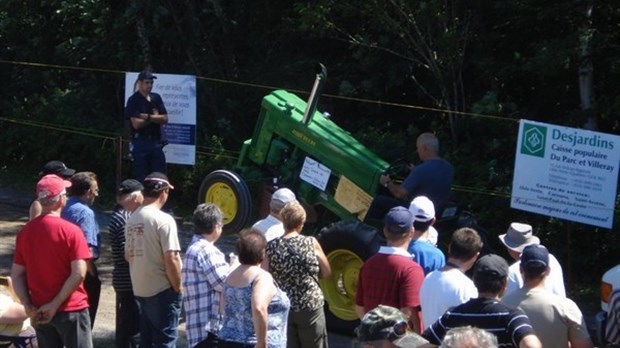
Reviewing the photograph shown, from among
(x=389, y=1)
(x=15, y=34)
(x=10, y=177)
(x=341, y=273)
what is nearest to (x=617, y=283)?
(x=341, y=273)

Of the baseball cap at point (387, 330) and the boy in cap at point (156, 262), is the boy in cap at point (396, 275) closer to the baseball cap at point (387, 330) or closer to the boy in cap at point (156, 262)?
the boy in cap at point (156, 262)

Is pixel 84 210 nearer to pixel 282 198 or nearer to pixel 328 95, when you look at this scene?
pixel 282 198

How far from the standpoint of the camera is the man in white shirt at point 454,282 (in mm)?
6016

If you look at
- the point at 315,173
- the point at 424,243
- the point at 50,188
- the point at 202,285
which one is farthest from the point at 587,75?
the point at 50,188

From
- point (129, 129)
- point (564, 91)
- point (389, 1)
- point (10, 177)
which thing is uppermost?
point (389, 1)

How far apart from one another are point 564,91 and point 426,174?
4435 mm

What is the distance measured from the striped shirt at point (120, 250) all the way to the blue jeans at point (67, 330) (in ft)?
2.60

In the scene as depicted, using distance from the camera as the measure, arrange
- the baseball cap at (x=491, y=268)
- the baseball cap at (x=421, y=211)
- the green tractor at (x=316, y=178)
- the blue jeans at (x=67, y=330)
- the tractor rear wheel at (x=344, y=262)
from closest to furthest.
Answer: the baseball cap at (x=491, y=268) → the blue jeans at (x=67, y=330) → the baseball cap at (x=421, y=211) → the tractor rear wheel at (x=344, y=262) → the green tractor at (x=316, y=178)

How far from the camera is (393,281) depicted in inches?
257

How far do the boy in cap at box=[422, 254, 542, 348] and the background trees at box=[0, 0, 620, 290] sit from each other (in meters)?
5.60

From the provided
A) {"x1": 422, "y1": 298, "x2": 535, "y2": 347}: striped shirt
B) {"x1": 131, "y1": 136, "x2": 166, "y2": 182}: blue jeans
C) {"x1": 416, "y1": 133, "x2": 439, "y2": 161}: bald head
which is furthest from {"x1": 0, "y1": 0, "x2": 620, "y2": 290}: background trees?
{"x1": 422, "y1": 298, "x2": 535, "y2": 347}: striped shirt

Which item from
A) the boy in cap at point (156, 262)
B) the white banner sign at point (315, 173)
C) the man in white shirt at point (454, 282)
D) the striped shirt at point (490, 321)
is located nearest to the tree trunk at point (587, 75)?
the white banner sign at point (315, 173)

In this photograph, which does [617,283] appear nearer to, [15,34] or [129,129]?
[129,129]

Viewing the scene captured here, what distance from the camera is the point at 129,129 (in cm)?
1276
